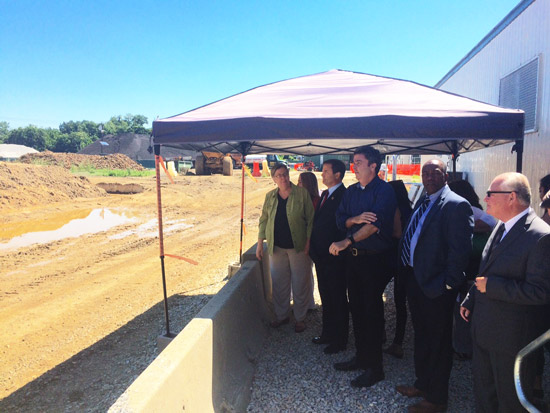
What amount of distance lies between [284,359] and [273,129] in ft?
7.00

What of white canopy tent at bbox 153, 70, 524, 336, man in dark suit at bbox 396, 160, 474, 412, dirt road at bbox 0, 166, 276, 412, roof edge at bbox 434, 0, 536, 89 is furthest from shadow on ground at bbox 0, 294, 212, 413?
roof edge at bbox 434, 0, 536, 89

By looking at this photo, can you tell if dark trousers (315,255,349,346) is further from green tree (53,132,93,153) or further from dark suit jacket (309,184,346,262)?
green tree (53,132,93,153)

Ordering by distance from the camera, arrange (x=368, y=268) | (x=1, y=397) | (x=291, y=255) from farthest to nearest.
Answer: (x=291, y=255) → (x=1, y=397) → (x=368, y=268)

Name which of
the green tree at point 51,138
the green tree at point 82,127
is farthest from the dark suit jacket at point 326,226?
the green tree at point 82,127

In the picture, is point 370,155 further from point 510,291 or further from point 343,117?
point 510,291

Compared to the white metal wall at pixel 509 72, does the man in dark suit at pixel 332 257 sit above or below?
below

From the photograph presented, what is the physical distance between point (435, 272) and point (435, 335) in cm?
48

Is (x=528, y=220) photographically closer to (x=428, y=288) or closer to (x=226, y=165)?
(x=428, y=288)

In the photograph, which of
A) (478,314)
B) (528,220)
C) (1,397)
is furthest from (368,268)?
(1,397)

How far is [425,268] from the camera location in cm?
253

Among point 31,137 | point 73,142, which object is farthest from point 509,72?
point 31,137

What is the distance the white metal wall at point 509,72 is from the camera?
5.34 meters

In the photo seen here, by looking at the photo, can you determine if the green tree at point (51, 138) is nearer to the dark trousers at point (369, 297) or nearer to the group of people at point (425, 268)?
the group of people at point (425, 268)

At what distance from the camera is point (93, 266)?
7527 mm
